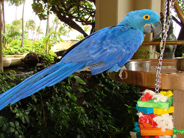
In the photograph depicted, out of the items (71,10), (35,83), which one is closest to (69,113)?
(35,83)

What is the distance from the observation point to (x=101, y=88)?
1939 mm

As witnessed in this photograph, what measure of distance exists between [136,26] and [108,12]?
139 cm

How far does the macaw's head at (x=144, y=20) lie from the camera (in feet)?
2.38

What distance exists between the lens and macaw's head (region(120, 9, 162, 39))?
73cm

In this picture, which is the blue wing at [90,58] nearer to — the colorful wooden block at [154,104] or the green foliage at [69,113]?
the colorful wooden block at [154,104]

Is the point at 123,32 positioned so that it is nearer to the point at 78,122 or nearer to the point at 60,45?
the point at 78,122

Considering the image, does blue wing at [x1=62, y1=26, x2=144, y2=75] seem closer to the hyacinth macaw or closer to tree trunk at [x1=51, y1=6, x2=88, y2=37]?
the hyacinth macaw

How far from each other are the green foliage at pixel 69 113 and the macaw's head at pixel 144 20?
662 millimetres

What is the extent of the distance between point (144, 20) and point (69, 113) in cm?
98

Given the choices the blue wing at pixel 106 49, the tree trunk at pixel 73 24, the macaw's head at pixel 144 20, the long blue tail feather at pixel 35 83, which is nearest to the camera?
the long blue tail feather at pixel 35 83

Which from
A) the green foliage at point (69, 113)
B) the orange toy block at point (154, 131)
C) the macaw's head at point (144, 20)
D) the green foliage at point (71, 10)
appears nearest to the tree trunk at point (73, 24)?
the green foliage at point (71, 10)

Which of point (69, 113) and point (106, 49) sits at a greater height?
point (106, 49)

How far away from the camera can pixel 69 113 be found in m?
1.44

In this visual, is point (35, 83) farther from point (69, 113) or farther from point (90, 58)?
point (69, 113)
